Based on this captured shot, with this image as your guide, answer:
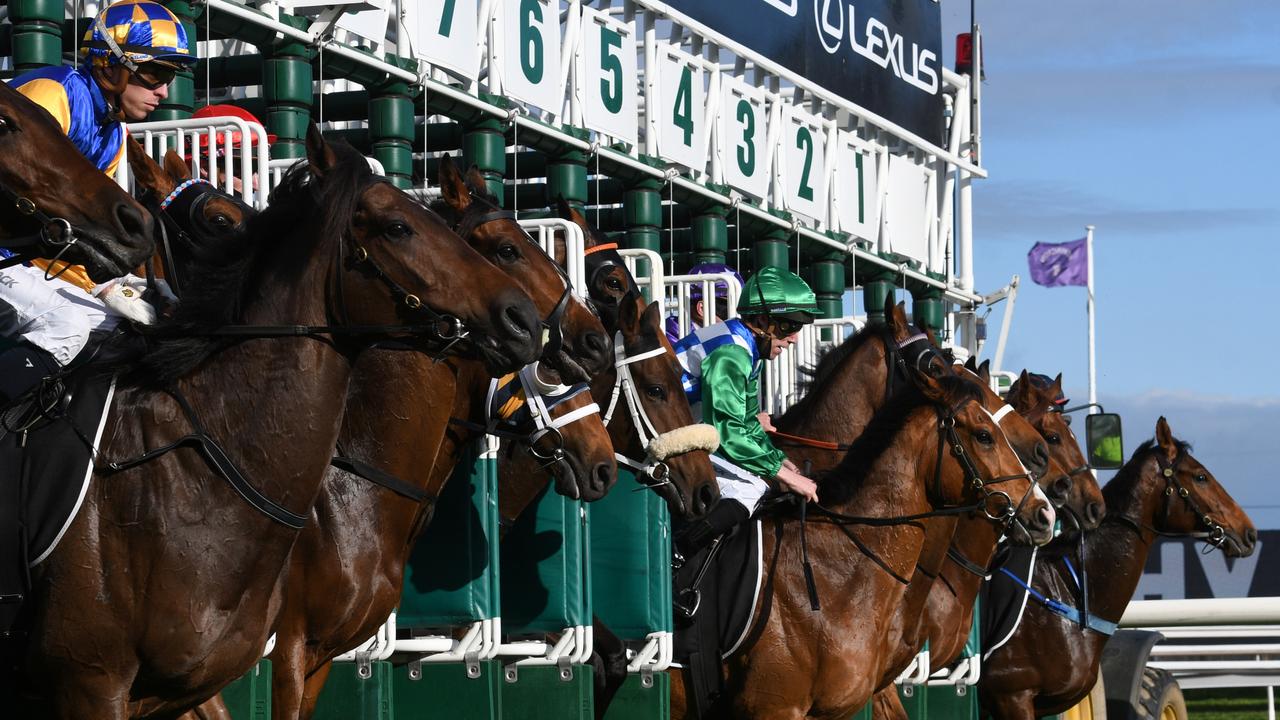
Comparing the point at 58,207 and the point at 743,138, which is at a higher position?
the point at 743,138

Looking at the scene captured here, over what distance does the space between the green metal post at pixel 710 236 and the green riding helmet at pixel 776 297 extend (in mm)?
4778

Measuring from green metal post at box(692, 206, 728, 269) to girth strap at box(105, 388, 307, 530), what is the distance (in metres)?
8.61

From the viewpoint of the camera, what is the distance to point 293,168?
4809mm

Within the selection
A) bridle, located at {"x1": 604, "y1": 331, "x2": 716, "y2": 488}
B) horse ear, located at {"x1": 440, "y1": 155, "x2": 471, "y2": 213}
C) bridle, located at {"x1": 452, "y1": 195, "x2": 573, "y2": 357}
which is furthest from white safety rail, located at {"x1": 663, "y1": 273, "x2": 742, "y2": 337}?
horse ear, located at {"x1": 440, "y1": 155, "x2": 471, "y2": 213}

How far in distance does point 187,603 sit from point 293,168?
3.84 ft

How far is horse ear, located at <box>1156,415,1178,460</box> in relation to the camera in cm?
1127

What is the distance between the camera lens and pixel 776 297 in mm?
7973

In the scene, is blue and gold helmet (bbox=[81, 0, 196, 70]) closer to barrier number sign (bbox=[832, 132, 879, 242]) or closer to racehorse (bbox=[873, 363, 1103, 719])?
racehorse (bbox=[873, 363, 1103, 719])

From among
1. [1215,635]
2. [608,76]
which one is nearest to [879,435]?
[608,76]

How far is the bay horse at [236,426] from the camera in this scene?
424 centimetres

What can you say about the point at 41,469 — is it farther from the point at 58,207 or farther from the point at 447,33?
the point at 447,33

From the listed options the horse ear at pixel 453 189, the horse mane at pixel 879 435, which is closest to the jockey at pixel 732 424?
the horse mane at pixel 879 435

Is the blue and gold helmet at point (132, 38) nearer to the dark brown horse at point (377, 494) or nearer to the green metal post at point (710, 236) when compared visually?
the dark brown horse at point (377, 494)

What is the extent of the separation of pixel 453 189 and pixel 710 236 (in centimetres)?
699
